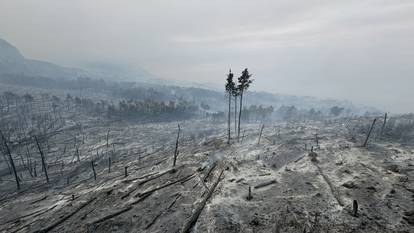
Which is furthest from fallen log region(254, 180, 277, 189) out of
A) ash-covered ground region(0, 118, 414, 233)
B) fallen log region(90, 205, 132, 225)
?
fallen log region(90, 205, 132, 225)

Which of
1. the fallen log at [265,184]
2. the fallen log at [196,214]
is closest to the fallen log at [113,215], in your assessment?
the fallen log at [196,214]

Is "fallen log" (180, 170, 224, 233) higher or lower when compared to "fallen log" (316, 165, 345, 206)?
lower

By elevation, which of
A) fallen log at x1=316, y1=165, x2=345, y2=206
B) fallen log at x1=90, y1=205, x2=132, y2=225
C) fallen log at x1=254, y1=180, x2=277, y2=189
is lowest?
fallen log at x1=90, y1=205, x2=132, y2=225

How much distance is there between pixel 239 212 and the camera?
65.5 ft

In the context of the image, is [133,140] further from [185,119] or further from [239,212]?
[239,212]

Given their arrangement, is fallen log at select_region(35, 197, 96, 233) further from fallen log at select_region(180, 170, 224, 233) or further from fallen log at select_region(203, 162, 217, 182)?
fallen log at select_region(180, 170, 224, 233)

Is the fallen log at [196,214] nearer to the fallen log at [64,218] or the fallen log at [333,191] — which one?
the fallen log at [333,191]

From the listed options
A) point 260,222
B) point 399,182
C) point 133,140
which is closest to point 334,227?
point 260,222

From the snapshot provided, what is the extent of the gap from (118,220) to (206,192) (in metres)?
8.91

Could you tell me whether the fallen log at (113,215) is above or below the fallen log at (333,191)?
below

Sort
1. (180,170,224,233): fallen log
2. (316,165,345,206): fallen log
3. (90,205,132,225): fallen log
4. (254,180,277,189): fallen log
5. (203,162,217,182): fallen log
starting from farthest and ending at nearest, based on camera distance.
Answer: (203,162,217,182): fallen log, (254,180,277,189): fallen log, (90,205,132,225): fallen log, (316,165,345,206): fallen log, (180,170,224,233): fallen log

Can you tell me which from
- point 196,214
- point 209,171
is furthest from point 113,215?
point 209,171

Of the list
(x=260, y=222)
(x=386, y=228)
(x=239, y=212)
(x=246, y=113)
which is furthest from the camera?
(x=246, y=113)

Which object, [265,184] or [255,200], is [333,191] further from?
[255,200]
